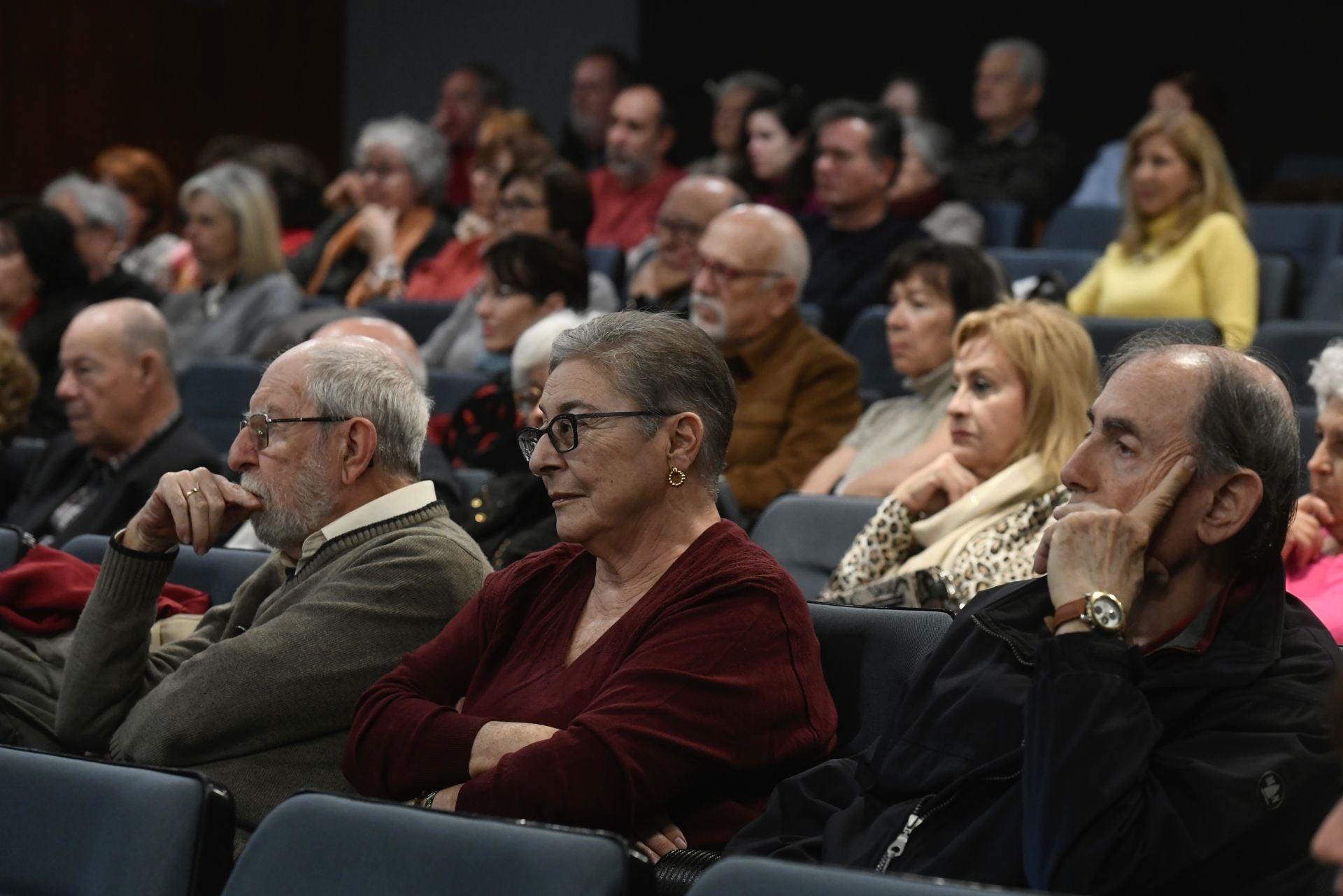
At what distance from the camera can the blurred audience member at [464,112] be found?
27.1 ft

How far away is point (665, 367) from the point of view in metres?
2.22

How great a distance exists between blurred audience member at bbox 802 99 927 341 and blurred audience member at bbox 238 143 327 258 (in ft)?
8.37

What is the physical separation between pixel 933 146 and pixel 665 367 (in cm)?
453

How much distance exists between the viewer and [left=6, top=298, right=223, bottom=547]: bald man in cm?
384

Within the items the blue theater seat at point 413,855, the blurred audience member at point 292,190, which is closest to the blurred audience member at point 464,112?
the blurred audience member at point 292,190

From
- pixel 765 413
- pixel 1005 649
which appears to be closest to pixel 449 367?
pixel 765 413

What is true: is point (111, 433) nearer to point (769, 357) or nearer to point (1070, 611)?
point (769, 357)

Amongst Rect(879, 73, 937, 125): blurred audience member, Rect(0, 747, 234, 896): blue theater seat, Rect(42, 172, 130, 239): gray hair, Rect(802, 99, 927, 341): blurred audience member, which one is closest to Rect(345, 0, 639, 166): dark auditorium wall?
Rect(879, 73, 937, 125): blurred audience member

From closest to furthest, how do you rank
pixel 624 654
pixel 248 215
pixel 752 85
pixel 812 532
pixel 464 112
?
pixel 624 654, pixel 812 532, pixel 248 215, pixel 752 85, pixel 464 112

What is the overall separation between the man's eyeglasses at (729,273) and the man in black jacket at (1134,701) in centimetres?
235

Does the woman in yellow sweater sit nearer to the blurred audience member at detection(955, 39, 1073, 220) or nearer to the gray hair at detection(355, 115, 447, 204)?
the blurred audience member at detection(955, 39, 1073, 220)

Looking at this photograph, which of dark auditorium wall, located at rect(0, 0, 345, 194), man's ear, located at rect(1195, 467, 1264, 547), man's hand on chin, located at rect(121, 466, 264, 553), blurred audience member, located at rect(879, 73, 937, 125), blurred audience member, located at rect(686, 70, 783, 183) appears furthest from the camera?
dark auditorium wall, located at rect(0, 0, 345, 194)

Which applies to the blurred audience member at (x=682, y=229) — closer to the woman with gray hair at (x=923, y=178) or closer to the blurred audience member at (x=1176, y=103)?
the woman with gray hair at (x=923, y=178)

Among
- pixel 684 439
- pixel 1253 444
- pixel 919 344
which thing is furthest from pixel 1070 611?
pixel 919 344
